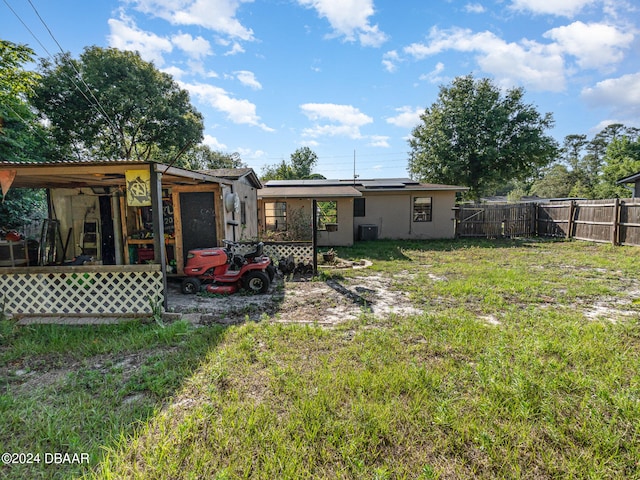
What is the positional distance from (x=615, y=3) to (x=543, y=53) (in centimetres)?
432

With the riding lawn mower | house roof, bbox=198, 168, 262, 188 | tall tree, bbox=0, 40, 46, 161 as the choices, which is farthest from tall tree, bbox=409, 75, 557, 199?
tall tree, bbox=0, 40, 46, 161

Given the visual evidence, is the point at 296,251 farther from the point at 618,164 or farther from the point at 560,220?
the point at 618,164

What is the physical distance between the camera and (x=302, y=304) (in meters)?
5.16

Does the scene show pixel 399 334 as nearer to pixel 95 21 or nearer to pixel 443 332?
pixel 443 332

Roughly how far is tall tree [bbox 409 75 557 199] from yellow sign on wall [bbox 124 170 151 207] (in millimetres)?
20036

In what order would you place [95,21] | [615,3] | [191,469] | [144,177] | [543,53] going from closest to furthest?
[191,469] < [144,177] < [615,3] < [95,21] < [543,53]

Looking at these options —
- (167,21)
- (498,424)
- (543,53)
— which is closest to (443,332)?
(498,424)

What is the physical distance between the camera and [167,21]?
869cm

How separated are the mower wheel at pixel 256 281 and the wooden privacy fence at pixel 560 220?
37.7 feet

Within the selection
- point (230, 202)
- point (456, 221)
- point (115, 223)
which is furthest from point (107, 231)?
point (456, 221)

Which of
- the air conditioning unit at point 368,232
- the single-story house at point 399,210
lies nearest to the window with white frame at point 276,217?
the single-story house at point 399,210

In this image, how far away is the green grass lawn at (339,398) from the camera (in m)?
1.89

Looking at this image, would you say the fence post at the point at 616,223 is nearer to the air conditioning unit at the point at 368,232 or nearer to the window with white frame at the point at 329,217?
the air conditioning unit at the point at 368,232

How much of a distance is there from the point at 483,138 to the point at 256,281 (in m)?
20.1
